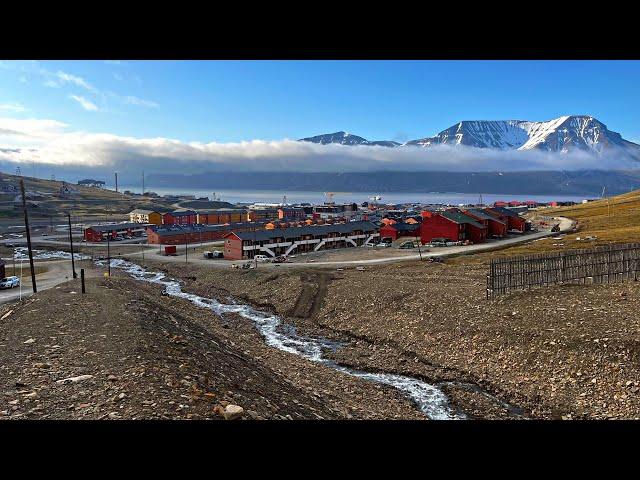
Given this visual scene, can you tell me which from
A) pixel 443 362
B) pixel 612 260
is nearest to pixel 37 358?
pixel 443 362

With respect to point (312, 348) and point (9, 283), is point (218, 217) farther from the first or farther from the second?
point (312, 348)

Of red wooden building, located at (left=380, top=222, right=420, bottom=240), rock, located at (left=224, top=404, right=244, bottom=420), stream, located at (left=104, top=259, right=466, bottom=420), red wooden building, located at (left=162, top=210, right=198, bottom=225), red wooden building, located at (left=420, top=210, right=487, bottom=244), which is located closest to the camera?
rock, located at (left=224, top=404, right=244, bottom=420)

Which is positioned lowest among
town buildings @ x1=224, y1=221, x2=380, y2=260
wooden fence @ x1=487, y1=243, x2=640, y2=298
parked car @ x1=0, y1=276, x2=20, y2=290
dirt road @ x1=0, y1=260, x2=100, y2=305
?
dirt road @ x1=0, y1=260, x2=100, y2=305

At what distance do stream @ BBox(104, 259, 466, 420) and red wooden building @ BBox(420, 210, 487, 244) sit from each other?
3878cm

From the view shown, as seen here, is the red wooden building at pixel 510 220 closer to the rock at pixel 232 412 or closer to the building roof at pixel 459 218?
the building roof at pixel 459 218

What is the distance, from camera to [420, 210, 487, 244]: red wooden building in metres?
61.2

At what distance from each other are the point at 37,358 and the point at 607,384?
18539 millimetres

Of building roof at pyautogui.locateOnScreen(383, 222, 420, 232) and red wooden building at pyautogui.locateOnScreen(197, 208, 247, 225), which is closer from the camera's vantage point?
building roof at pyautogui.locateOnScreen(383, 222, 420, 232)

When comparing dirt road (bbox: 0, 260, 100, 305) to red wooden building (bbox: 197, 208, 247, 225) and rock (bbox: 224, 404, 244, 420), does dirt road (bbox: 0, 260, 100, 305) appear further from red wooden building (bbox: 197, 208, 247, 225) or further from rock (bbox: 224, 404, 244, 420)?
red wooden building (bbox: 197, 208, 247, 225)

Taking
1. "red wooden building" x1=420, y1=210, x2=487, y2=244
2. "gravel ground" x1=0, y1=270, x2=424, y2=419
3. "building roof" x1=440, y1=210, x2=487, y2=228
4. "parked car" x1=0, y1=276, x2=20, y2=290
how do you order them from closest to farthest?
"gravel ground" x1=0, y1=270, x2=424, y2=419
"parked car" x1=0, y1=276, x2=20, y2=290
"red wooden building" x1=420, y1=210, x2=487, y2=244
"building roof" x1=440, y1=210, x2=487, y2=228

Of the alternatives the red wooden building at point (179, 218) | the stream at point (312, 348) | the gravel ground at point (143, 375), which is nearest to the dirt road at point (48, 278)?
the stream at point (312, 348)

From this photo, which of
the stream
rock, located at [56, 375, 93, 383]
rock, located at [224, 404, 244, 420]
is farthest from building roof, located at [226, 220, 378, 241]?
rock, located at [224, 404, 244, 420]
